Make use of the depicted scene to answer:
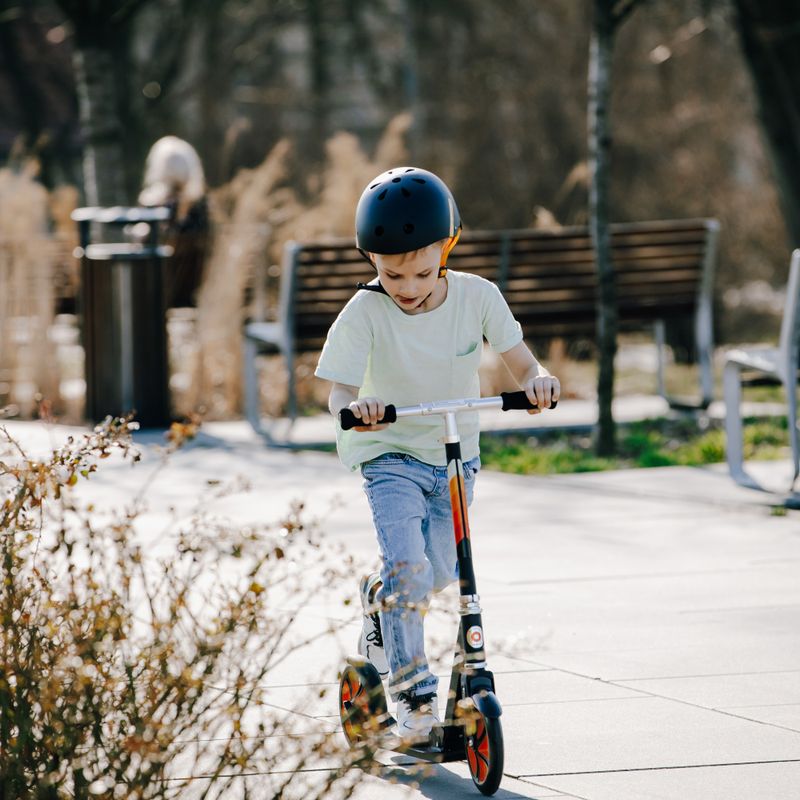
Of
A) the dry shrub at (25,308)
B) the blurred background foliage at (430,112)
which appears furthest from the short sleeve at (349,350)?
the dry shrub at (25,308)

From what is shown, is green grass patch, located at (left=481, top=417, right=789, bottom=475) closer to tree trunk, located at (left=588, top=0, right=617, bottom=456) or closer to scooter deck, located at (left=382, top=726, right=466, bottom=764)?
tree trunk, located at (left=588, top=0, right=617, bottom=456)

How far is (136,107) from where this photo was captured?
89.0 feet

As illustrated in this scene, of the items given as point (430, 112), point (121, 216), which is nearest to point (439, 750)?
point (121, 216)

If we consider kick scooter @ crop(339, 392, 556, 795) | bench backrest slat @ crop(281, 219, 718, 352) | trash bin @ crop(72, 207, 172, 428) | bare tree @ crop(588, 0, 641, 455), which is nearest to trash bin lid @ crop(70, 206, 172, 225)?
trash bin @ crop(72, 207, 172, 428)

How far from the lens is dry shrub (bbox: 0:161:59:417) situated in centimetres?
1166

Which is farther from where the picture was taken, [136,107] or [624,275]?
[136,107]

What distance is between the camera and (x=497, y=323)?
432 centimetres

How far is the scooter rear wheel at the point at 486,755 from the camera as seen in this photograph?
372cm

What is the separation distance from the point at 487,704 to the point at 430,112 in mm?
23508

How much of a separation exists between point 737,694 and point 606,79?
562 cm

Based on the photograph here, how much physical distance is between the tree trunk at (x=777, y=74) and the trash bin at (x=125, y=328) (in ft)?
15.3

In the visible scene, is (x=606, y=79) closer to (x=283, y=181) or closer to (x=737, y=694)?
(x=737, y=694)

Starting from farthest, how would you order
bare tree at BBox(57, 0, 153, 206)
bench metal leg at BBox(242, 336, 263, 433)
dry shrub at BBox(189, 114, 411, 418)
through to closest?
1. bare tree at BBox(57, 0, 153, 206)
2. dry shrub at BBox(189, 114, 411, 418)
3. bench metal leg at BBox(242, 336, 263, 433)

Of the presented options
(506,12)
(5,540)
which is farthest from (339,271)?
(506,12)
